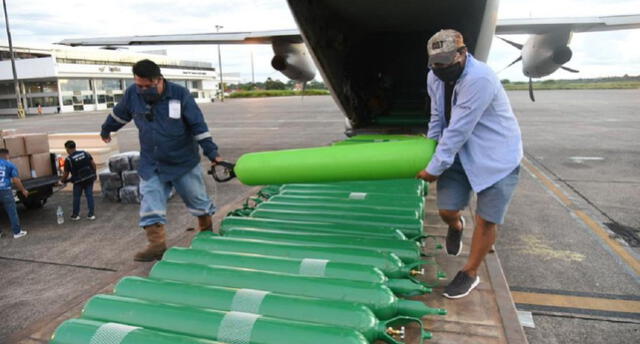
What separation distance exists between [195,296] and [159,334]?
1.61 feet

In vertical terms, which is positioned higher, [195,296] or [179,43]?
[179,43]

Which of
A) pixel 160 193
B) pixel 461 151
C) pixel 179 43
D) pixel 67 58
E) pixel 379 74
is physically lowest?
pixel 160 193

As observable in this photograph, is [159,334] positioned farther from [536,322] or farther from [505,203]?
[536,322]

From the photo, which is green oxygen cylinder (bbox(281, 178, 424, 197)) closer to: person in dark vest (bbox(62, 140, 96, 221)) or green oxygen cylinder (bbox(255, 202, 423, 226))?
green oxygen cylinder (bbox(255, 202, 423, 226))

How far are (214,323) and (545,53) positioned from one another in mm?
9856

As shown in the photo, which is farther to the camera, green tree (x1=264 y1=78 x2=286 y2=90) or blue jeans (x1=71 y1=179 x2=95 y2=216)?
green tree (x1=264 y1=78 x2=286 y2=90)

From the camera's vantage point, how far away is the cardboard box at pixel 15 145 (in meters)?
7.16

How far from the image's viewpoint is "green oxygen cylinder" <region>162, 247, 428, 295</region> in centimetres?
305

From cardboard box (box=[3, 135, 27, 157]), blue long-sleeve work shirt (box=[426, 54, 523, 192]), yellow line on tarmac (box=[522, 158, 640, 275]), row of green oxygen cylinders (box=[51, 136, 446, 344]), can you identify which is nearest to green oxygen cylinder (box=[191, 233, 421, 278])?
row of green oxygen cylinders (box=[51, 136, 446, 344])

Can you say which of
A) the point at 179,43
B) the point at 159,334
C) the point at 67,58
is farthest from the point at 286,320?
the point at 67,58

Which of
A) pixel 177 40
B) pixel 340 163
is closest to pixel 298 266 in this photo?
pixel 340 163

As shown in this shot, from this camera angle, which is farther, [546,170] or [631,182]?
[546,170]

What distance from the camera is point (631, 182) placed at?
884cm

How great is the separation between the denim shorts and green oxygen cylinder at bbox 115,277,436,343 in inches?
43.9
